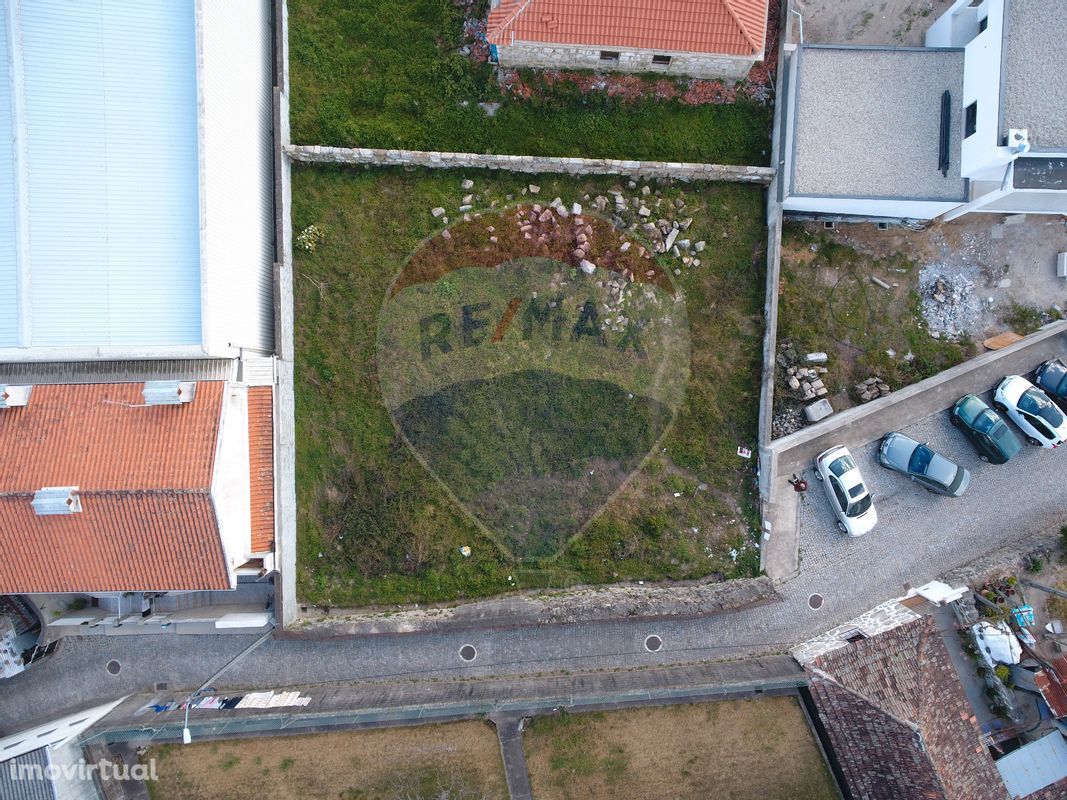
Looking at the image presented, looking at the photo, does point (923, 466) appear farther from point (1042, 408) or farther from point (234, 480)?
point (234, 480)

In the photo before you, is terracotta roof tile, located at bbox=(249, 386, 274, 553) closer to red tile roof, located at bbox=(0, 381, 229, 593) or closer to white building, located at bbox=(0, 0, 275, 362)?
red tile roof, located at bbox=(0, 381, 229, 593)

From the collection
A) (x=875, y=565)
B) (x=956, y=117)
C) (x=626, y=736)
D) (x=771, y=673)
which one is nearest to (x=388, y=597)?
(x=626, y=736)

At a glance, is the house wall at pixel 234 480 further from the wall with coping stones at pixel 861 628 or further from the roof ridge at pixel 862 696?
the wall with coping stones at pixel 861 628

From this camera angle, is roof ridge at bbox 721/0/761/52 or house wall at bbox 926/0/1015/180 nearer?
house wall at bbox 926/0/1015/180

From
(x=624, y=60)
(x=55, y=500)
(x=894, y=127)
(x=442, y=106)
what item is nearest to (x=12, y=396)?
(x=55, y=500)

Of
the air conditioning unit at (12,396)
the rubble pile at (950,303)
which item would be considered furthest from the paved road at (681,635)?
the air conditioning unit at (12,396)

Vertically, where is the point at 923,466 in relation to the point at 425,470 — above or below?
above

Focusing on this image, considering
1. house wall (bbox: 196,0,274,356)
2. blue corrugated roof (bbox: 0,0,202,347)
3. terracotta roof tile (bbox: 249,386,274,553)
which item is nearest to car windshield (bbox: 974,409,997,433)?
terracotta roof tile (bbox: 249,386,274,553)

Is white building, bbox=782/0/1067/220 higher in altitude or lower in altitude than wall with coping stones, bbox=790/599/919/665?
higher
